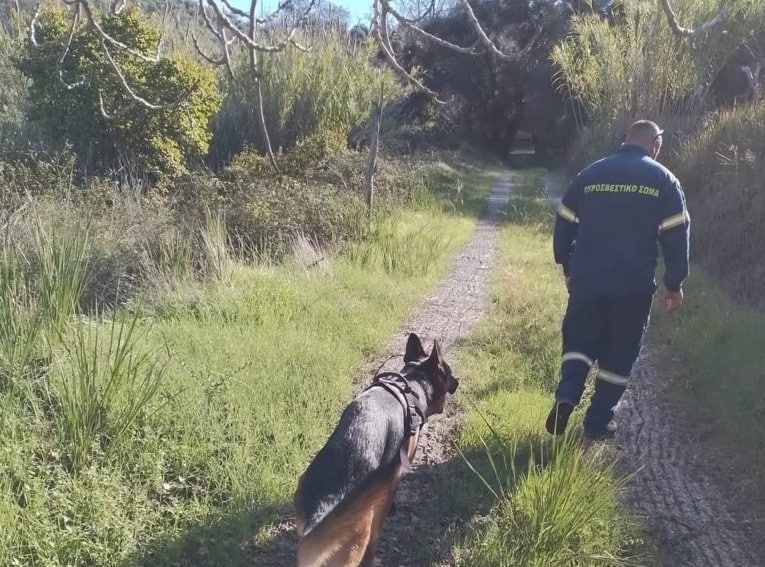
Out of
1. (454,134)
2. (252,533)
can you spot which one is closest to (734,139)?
(252,533)

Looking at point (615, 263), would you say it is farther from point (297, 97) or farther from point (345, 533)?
point (297, 97)

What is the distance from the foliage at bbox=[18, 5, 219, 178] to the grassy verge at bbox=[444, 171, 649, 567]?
6.89 m

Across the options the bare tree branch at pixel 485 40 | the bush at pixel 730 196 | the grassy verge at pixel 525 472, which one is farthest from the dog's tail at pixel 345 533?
the bush at pixel 730 196

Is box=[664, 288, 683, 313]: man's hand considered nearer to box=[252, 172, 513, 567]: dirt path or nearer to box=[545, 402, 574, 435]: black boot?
box=[545, 402, 574, 435]: black boot

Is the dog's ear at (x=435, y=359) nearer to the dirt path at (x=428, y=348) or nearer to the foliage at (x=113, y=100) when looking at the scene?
the dirt path at (x=428, y=348)

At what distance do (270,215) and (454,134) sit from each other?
81.0 ft

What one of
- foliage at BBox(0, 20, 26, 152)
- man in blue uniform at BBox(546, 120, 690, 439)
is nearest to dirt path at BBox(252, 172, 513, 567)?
man in blue uniform at BBox(546, 120, 690, 439)

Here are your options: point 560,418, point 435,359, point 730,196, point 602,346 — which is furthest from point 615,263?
point 730,196

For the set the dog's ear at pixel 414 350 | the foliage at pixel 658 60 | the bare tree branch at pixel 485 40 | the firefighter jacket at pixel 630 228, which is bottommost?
the dog's ear at pixel 414 350

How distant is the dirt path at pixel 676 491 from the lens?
3047 millimetres

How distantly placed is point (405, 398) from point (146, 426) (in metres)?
1.38

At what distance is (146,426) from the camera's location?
3154 millimetres

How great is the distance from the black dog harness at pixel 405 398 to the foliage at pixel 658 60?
10565 mm

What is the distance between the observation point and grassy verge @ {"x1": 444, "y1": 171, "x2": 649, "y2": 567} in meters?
2.79
